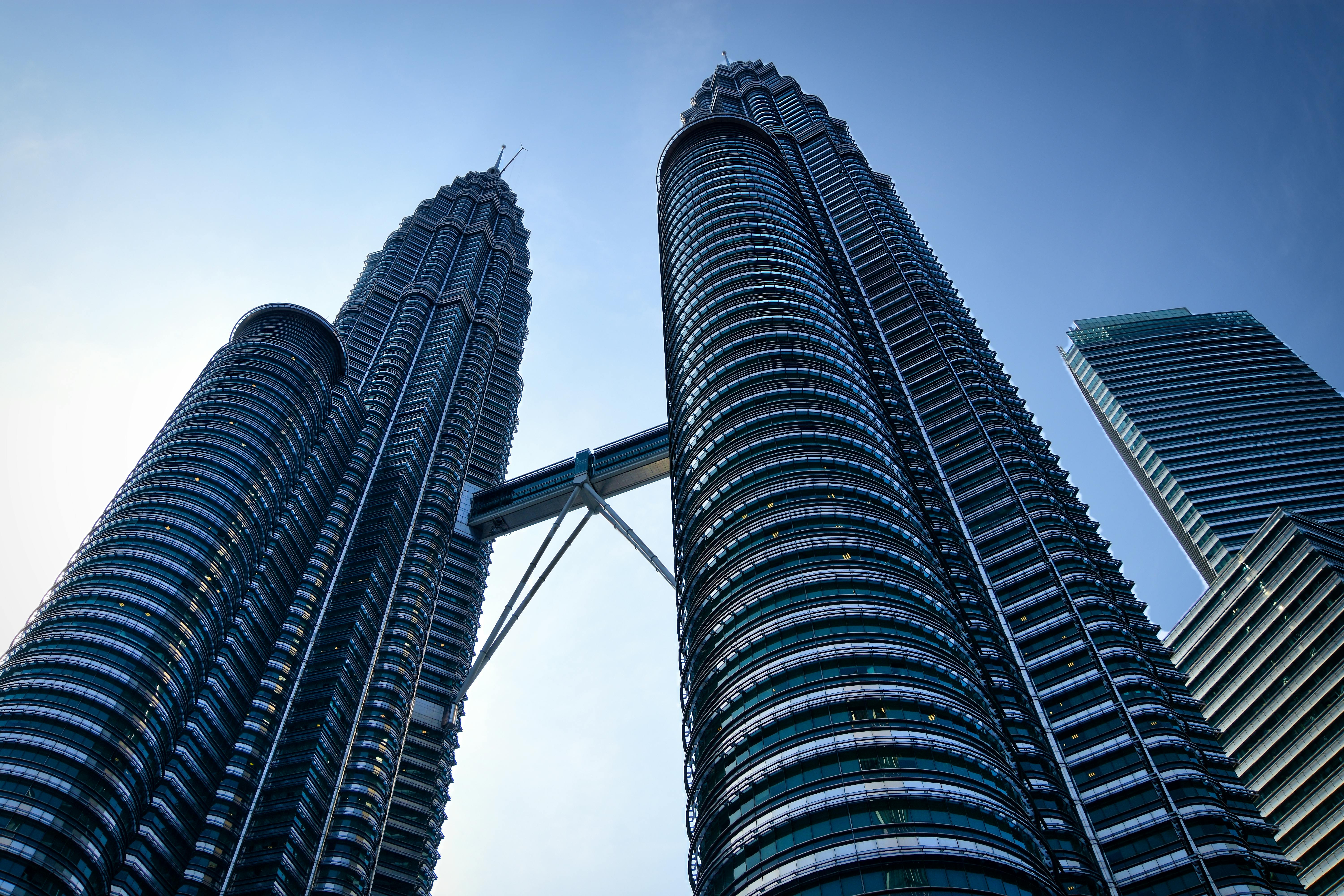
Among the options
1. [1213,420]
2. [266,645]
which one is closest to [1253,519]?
[1213,420]

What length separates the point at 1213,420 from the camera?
147125mm

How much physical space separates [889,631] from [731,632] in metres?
9.74

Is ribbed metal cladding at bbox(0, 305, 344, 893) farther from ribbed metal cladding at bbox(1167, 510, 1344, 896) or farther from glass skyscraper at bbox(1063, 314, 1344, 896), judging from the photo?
ribbed metal cladding at bbox(1167, 510, 1344, 896)

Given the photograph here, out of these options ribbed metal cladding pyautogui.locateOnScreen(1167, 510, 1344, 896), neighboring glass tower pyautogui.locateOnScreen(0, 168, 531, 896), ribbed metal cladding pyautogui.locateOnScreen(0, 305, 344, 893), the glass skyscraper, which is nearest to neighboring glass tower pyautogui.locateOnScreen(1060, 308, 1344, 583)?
the glass skyscraper

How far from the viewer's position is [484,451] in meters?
146

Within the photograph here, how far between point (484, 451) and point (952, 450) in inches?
2824

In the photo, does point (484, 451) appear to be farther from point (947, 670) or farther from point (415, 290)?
point (947, 670)

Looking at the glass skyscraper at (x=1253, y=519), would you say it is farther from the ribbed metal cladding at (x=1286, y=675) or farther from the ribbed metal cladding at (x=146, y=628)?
the ribbed metal cladding at (x=146, y=628)

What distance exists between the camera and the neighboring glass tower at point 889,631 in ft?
166

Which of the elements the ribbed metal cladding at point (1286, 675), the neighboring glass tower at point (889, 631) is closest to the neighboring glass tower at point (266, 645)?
the neighboring glass tower at point (889, 631)

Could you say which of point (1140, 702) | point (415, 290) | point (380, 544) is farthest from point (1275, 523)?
point (415, 290)

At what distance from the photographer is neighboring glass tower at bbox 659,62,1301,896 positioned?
166 feet

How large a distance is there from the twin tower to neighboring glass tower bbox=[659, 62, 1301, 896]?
0.23 meters

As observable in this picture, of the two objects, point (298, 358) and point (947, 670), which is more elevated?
point (298, 358)
